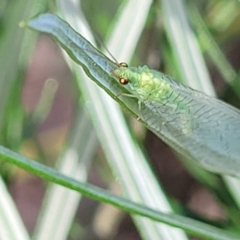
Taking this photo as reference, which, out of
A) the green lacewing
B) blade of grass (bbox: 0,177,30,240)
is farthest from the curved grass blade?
blade of grass (bbox: 0,177,30,240)

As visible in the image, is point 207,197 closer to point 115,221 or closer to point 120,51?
point 115,221

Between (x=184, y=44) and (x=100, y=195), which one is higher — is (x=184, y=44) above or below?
above

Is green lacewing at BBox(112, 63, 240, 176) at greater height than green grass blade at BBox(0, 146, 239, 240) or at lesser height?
greater

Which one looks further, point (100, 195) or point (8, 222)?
point (8, 222)

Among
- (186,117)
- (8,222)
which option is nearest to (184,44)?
(186,117)

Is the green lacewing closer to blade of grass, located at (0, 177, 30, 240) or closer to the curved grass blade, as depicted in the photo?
the curved grass blade

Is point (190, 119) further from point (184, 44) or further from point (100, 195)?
point (100, 195)

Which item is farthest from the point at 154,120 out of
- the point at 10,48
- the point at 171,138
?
the point at 10,48

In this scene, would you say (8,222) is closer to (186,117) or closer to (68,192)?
(68,192)
